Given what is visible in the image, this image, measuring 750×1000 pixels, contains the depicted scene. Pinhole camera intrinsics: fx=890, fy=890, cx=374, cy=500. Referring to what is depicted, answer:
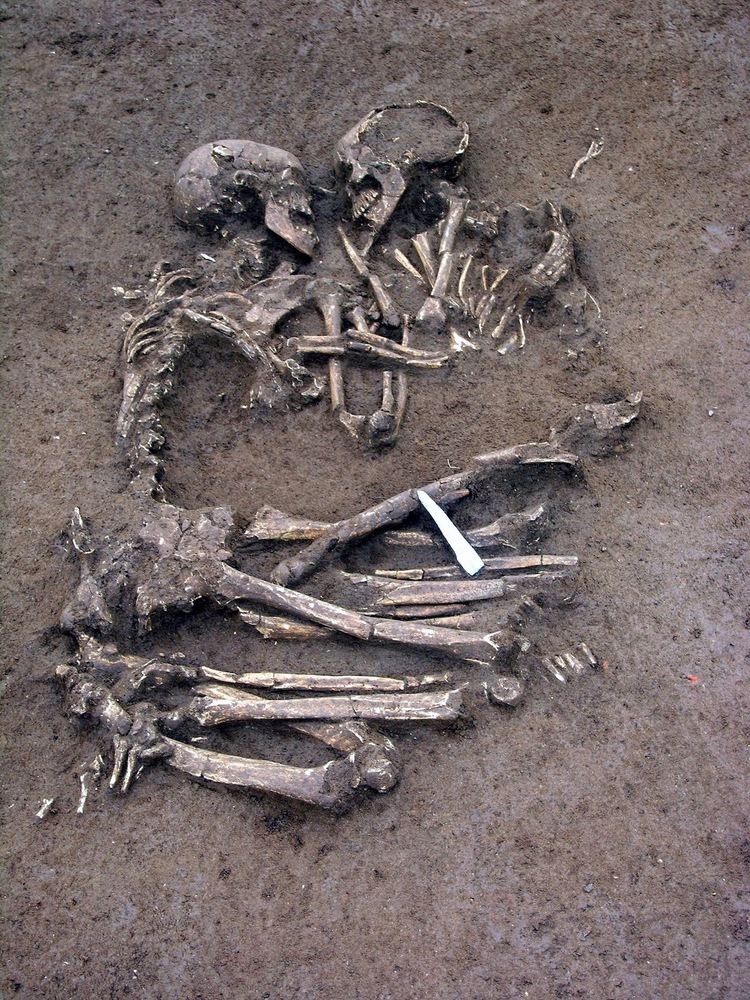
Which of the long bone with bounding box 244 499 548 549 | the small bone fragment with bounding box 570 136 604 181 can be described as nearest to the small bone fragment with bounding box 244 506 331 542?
the long bone with bounding box 244 499 548 549

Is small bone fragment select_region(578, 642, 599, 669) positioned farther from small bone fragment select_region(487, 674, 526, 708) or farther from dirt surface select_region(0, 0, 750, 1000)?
small bone fragment select_region(487, 674, 526, 708)

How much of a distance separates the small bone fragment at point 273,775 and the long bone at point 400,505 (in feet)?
3.11

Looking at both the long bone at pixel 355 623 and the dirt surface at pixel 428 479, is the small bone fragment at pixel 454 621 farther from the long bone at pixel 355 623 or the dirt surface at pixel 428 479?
the dirt surface at pixel 428 479

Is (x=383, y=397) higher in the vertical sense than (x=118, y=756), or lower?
higher

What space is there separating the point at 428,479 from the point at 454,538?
0.56 metres

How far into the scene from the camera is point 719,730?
162 inches

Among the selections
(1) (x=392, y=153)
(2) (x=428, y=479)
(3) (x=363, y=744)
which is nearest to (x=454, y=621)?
(3) (x=363, y=744)

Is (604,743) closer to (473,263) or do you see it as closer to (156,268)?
(473,263)

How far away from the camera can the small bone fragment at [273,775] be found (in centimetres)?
389

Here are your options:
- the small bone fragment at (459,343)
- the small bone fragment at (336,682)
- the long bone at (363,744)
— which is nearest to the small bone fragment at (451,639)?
the small bone fragment at (336,682)

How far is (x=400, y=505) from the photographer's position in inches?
187

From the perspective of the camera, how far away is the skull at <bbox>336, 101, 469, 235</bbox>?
605cm

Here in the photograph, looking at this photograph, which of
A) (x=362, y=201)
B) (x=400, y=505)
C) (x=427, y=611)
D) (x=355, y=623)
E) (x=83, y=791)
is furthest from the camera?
(x=362, y=201)

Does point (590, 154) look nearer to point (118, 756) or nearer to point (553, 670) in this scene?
point (553, 670)
